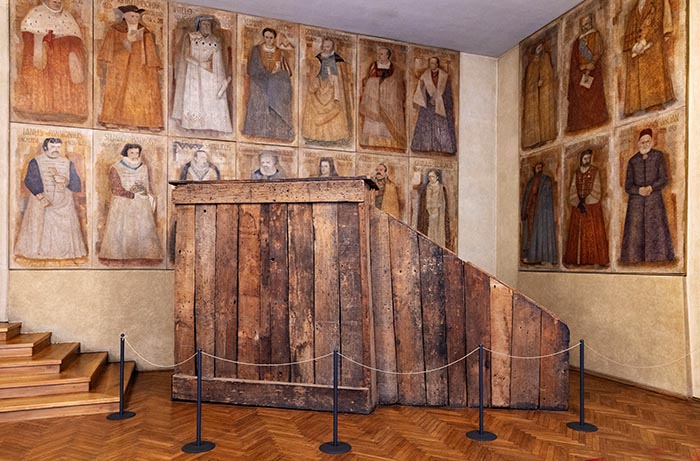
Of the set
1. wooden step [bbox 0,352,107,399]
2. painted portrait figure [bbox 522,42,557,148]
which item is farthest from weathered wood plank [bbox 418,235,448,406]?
painted portrait figure [bbox 522,42,557,148]

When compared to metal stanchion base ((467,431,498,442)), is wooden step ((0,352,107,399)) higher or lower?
higher

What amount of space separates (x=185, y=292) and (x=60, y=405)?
1.50 m

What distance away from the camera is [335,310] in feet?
16.7

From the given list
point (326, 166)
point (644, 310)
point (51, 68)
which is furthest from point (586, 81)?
point (51, 68)

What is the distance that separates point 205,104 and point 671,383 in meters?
6.78

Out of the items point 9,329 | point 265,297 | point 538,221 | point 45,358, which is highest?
point 538,221

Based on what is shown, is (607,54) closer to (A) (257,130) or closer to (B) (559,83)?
(B) (559,83)

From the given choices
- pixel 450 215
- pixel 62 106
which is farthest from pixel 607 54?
pixel 62 106

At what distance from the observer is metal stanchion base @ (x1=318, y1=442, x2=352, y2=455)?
394 cm

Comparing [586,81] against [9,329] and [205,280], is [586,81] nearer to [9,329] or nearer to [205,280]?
[205,280]

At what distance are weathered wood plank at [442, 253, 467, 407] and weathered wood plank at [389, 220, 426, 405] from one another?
280mm

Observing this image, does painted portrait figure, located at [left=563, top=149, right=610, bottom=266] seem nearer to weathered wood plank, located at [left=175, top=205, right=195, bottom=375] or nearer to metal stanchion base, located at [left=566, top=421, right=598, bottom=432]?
metal stanchion base, located at [left=566, top=421, right=598, bottom=432]

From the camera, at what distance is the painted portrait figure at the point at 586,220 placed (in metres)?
6.70

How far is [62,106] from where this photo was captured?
6.77 meters
